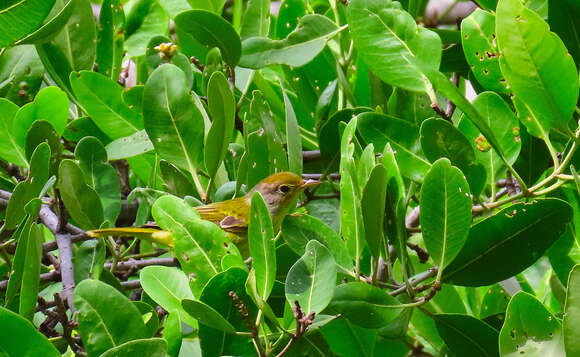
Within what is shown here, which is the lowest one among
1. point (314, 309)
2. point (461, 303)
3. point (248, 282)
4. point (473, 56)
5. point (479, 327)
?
point (461, 303)

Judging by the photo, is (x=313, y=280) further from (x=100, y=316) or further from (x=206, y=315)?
(x=100, y=316)

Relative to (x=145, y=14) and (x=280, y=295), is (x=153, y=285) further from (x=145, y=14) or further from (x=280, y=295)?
(x=145, y=14)

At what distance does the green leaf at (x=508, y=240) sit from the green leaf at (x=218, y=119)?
0.80m

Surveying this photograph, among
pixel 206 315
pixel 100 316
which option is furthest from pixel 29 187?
pixel 206 315

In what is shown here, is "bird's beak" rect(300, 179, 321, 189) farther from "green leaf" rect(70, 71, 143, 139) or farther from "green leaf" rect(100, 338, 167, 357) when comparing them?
"green leaf" rect(100, 338, 167, 357)

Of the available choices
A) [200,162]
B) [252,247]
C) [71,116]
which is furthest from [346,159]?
[71,116]

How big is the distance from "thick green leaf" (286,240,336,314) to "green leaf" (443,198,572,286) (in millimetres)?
401

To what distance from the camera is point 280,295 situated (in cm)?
216

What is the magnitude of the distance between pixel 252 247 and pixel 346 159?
1.18ft

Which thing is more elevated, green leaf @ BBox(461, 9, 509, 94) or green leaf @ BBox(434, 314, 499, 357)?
green leaf @ BBox(461, 9, 509, 94)

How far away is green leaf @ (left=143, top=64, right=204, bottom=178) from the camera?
2479 millimetres

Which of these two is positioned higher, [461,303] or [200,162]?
[200,162]

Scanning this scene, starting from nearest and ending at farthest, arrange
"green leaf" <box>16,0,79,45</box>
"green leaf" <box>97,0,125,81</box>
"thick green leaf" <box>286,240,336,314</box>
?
"thick green leaf" <box>286,240,336,314</box> → "green leaf" <box>16,0,79,45</box> → "green leaf" <box>97,0,125,81</box>

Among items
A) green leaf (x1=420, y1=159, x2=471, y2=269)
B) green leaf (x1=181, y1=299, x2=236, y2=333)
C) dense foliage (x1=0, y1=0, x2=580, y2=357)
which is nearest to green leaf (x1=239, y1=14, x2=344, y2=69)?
dense foliage (x1=0, y1=0, x2=580, y2=357)
